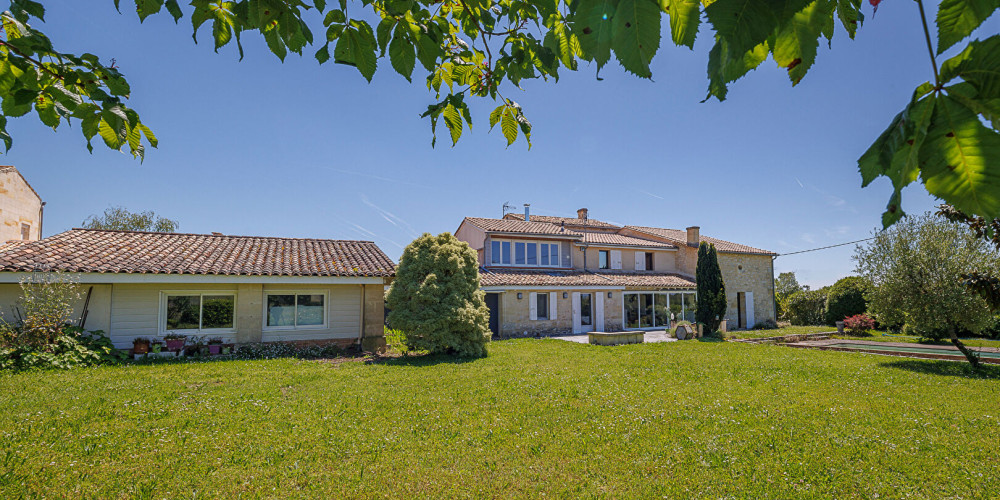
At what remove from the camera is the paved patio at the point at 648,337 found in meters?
20.7

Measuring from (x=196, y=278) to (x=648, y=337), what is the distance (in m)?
19.4

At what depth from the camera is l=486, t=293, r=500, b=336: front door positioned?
882 inches

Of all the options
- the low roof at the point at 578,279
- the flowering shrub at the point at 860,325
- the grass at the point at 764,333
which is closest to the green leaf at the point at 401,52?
the low roof at the point at 578,279

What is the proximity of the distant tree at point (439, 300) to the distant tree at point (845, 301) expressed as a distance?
A: 2617 cm

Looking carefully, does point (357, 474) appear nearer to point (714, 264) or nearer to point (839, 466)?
point (839, 466)

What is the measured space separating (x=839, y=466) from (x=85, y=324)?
18.1m

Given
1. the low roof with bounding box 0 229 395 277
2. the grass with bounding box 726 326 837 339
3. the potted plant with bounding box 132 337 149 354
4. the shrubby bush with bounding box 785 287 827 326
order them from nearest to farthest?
the low roof with bounding box 0 229 395 277
the potted plant with bounding box 132 337 149 354
the grass with bounding box 726 326 837 339
the shrubby bush with bounding box 785 287 827 326

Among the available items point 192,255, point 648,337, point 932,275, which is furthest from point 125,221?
point 932,275

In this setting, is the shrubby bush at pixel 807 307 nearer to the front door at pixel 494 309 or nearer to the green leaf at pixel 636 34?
the front door at pixel 494 309

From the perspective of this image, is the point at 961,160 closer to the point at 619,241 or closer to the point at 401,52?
the point at 401,52

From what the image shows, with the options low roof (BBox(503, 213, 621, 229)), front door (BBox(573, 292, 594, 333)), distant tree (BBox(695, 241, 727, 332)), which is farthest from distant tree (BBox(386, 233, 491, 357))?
low roof (BBox(503, 213, 621, 229))

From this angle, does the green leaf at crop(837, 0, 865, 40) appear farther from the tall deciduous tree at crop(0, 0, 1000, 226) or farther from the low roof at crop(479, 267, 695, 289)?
the low roof at crop(479, 267, 695, 289)

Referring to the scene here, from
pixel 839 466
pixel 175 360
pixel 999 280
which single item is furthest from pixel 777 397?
pixel 175 360

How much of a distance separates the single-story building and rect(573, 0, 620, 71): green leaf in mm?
15246
